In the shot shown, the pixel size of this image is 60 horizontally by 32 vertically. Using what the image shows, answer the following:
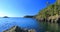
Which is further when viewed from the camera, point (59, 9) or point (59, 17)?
point (59, 9)

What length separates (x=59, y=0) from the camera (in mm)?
139500

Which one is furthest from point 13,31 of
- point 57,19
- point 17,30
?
point 57,19

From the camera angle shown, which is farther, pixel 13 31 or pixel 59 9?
pixel 59 9

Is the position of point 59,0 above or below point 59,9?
above

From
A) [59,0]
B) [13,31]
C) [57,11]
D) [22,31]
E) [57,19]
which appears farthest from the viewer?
[59,0]

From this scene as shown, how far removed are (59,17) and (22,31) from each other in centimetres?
6988

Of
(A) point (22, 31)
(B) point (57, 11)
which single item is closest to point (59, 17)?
(B) point (57, 11)

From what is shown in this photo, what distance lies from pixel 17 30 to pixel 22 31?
1.76 meters

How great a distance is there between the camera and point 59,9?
10981 cm

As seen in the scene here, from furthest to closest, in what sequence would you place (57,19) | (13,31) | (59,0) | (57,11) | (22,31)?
(59,0) < (57,11) < (57,19) < (22,31) < (13,31)

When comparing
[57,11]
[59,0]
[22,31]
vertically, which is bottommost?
[22,31]

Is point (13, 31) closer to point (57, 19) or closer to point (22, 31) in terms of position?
point (22, 31)

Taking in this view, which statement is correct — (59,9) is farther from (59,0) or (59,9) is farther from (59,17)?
(59,0)

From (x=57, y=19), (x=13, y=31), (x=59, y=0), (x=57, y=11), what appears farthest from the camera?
(x=59, y=0)
